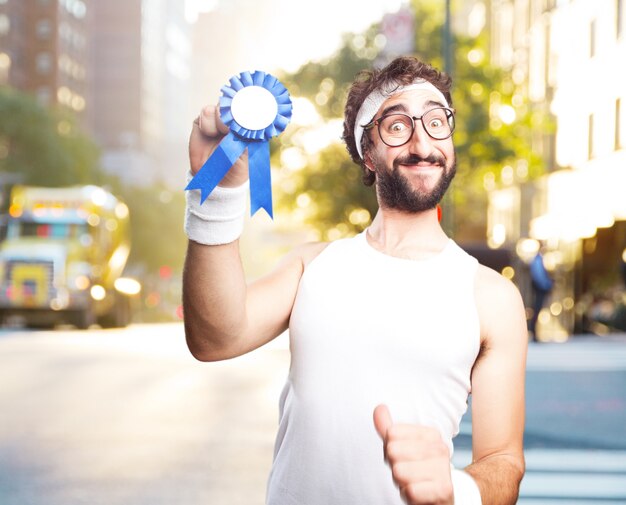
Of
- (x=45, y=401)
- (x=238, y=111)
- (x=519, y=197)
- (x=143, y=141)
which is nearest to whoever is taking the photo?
(x=238, y=111)

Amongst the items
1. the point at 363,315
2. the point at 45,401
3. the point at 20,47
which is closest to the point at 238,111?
the point at 363,315

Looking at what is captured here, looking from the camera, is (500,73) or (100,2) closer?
(500,73)

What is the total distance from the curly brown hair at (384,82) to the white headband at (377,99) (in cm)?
1

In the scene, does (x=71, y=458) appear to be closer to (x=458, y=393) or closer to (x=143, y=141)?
(x=458, y=393)

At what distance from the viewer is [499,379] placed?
2.85 meters

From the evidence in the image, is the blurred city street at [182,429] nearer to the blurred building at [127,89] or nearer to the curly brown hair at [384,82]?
the curly brown hair at [384,82]

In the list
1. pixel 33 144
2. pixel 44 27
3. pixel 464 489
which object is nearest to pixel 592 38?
pixel 33 144

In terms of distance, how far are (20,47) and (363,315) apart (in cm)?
10543

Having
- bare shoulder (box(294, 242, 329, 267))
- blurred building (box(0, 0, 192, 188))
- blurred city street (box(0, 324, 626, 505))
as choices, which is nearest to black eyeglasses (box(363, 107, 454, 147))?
bare shoulder (box(294, 242, 329, 267))

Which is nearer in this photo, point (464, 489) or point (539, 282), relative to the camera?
point (464, 489)

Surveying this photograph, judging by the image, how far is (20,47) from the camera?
103688 millimetres

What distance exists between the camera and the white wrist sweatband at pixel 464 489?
2.39m

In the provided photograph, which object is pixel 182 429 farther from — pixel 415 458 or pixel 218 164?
pixel 415 458

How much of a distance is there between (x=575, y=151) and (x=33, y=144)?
31.3m
